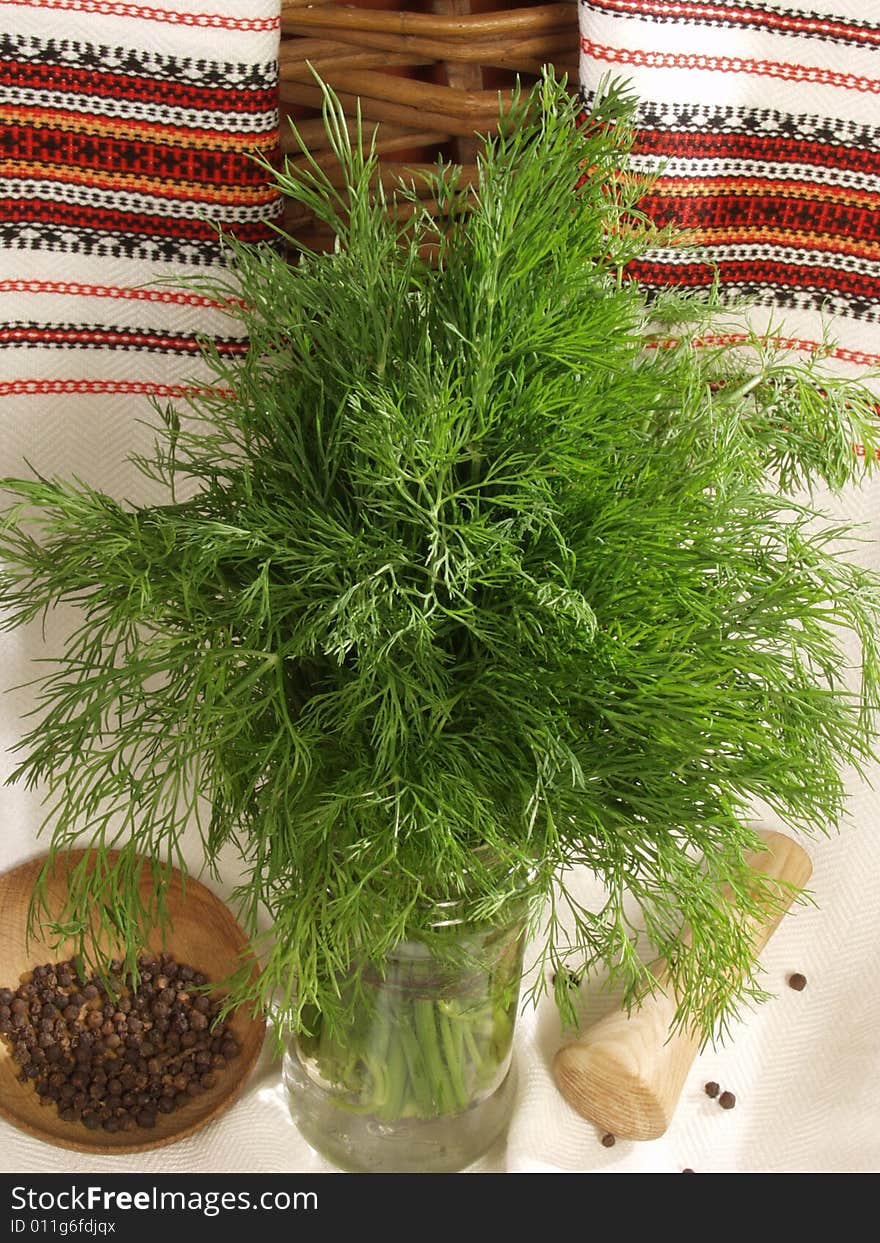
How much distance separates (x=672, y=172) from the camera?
1.96ft

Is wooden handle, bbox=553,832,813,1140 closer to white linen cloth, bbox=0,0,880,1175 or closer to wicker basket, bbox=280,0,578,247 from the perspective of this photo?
white linen cloth, bbox=0,0,880,1175

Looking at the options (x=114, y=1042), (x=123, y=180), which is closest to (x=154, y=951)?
(x=114, y=1042)

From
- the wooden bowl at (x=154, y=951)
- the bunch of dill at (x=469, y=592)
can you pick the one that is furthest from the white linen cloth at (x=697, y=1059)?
the bunch of dill at (x=469, y=592)

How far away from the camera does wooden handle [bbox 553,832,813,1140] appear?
0.60m

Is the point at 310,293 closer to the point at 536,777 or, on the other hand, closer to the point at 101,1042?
the point at 536,777

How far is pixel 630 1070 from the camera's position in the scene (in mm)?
602

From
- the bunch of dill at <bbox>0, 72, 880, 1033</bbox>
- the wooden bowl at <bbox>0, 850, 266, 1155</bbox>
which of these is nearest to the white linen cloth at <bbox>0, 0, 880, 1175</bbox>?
the wooden bowl at <bbox>0, 850, 266, 1155</bbox>

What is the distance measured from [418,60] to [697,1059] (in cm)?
53

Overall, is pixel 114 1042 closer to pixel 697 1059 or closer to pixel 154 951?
pixel 154 951

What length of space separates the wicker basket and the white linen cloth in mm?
67

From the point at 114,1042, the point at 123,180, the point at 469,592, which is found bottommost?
the point at 114,1042

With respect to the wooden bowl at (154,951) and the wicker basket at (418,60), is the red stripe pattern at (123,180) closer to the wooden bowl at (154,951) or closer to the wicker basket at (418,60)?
the wicker basket at (418,60)

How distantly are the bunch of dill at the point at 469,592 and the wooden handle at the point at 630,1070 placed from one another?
0.40 feet

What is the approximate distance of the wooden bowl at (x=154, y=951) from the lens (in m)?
0.62
